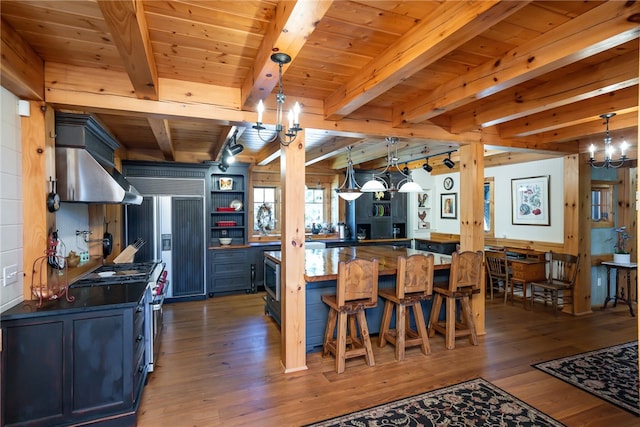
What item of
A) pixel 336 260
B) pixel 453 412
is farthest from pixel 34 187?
pixel 453 412

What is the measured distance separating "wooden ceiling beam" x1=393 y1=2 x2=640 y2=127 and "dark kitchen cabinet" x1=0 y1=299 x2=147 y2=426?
9.53 ft

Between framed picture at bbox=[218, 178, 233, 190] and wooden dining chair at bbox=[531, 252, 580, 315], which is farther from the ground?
framed picture at bbox=[218, 178, 233, 190]

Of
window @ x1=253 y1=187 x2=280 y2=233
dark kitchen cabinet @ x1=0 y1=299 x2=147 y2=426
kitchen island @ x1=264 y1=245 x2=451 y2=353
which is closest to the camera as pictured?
dark kitchen cabinet @ x1=0 y1=299 x2=147 y2=426

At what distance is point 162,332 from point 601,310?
6090 millimetres

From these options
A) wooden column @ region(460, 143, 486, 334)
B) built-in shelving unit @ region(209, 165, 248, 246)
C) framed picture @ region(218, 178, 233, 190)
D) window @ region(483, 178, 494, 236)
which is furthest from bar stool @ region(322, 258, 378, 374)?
window @ region(483, 178, 494, 236)

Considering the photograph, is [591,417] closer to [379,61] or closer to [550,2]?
[550,2]

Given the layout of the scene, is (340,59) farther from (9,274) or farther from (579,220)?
(579,220)

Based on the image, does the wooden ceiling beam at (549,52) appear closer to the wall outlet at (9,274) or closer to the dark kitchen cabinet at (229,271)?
the wall outlet at (9,274)

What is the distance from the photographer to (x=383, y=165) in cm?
732

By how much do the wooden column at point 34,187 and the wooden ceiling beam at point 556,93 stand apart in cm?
375

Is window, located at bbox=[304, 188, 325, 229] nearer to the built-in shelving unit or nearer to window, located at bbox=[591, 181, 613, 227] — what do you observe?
the built-in shelving unit

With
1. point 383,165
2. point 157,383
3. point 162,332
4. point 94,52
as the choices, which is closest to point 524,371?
point 157,383

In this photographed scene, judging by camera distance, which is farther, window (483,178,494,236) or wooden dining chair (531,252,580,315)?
window (483,178,494,236)

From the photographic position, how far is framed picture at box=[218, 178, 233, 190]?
20.8 feet
